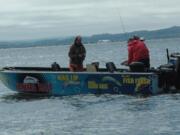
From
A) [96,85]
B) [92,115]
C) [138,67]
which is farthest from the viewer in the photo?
[96,85]

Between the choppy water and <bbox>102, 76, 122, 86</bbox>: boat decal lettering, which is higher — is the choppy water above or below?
below

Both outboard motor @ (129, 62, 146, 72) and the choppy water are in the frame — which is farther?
outboard motor @ (129, 62, 146, 72)

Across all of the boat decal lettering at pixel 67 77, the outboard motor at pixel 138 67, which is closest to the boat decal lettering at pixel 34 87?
the boat decal lettering at pixel 67 77

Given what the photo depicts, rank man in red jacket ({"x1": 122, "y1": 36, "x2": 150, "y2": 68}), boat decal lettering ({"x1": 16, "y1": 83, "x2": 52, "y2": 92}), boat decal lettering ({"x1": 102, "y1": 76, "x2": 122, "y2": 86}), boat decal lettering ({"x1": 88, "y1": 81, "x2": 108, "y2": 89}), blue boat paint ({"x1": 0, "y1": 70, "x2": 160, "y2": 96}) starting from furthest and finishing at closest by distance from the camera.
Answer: boat decal lettering ({"x1": 16, "y1": 83, "x2": 52, "y2": 92}), man in red jacket ({"x1": 122, "y1": 36, "x2": 150, "y2": 68}), boat decal lettering ({"x1": 88, "y1": 81, "x2": 108, "y2": 89}), boat decal lettering ({"x1": 102, "y1": 76, "x2": 122, "y2": 86}), blue boat paint ({"x1": 0, "y1": 70, "x2": 160, "y2": 96})

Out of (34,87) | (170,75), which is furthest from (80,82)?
(170,75)

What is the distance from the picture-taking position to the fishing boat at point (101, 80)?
17.5 m

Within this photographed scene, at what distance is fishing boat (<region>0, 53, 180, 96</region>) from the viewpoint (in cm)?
1750

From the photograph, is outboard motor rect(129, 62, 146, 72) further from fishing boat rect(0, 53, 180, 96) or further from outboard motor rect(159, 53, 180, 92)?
outboard motor rect(159, 53, 180, 92)

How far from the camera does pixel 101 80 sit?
59.3 ft

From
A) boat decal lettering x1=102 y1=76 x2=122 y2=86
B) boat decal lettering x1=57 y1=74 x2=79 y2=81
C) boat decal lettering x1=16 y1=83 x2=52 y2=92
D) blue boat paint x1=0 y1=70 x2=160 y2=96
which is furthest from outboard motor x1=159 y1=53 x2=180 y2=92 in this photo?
boat decal lettering x1=16 y1=83 x2=52 y2=92

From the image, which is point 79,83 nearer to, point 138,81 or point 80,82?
point 80,82

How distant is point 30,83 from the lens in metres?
19.5

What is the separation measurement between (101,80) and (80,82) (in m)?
0.72

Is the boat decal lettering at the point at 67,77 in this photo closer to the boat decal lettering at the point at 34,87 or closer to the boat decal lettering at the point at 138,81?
the boat decal lettering at the point at 34,87
